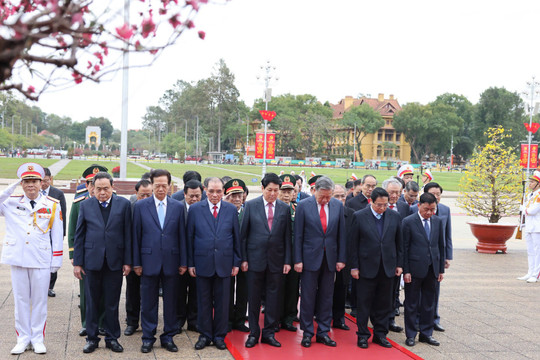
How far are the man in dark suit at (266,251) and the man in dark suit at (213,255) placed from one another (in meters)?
0.14

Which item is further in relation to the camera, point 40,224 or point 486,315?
point 486,315

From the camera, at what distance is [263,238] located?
5156mm

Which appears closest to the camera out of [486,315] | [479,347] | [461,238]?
[479,347]

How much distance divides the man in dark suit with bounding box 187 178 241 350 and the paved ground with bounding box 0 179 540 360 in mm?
276

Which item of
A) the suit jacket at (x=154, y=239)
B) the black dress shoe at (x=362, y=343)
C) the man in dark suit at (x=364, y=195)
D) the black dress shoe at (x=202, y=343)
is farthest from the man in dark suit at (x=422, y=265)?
the suit jacket at (x=154, y=239)

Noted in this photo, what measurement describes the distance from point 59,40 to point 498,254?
10876 mm

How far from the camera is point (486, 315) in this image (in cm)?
645

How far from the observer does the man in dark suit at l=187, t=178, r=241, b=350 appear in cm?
504

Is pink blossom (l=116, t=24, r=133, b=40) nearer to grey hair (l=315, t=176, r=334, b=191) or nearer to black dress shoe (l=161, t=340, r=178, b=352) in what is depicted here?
grey hair (l=315, t=176, r=334, b=191)

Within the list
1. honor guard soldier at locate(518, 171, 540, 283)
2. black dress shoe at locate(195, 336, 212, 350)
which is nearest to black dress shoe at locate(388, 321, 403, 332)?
black dress shoe at locate(195, 336, 212, 350)

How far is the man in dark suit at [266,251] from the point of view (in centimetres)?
516

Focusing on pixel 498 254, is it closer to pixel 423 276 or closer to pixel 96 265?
pixel 423 276

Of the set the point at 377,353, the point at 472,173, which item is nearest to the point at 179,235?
the point at 377,353

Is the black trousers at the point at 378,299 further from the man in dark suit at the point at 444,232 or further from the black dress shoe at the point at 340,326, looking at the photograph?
the man in dark suit at the point at 444,232
